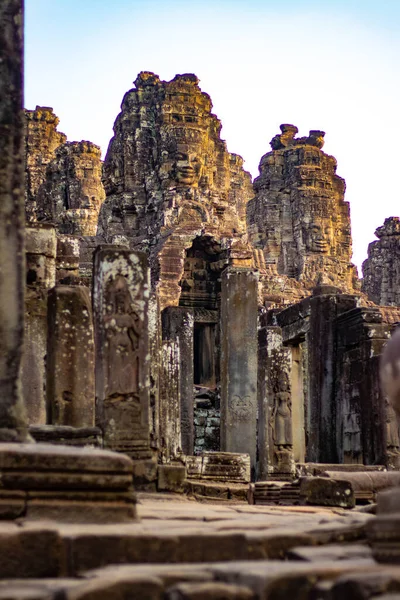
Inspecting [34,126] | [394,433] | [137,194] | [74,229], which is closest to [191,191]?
[137,194]

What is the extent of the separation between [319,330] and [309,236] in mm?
33213

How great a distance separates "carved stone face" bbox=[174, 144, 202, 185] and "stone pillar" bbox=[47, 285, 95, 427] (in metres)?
24.1

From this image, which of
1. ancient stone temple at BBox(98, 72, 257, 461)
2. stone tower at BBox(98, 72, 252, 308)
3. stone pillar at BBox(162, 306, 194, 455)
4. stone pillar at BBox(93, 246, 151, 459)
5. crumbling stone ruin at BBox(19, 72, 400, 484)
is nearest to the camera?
stone pillar at BBox(93, 246, 151, 459)

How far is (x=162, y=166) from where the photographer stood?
36.0 meters

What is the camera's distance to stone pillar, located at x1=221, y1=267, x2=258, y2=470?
1733 cm

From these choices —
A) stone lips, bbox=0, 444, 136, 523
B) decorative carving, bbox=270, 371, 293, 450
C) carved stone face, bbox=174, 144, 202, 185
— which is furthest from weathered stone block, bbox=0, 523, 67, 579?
carved stone face, bbox=174, 144, 202, 185

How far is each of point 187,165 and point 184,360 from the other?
16.0 meters

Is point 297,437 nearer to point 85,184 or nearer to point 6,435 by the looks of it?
point 6,435

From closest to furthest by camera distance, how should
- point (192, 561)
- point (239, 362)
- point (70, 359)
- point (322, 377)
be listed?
point (192, 561), point (70, 359), point (239, 362), point (322, 377)

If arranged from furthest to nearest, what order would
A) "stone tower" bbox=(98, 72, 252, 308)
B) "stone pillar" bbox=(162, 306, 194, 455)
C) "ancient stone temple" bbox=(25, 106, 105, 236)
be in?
"ancient stone temple" bbox=(25, 106, 105, 236)
"stone tower" bbox=(98, 72, 252, 308)
"stone pillar" bbox=(162, 306, 194, 455)

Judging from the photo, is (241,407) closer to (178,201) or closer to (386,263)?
→ (178,201)

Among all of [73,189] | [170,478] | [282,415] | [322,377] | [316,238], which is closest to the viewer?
[170,478]

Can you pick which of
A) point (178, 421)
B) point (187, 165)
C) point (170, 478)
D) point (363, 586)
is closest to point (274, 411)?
point (178, 421)

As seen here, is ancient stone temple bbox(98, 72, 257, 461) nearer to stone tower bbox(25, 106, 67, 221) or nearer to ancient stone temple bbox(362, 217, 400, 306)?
ancient stone temple bbox(362, 217, 400, 306)
